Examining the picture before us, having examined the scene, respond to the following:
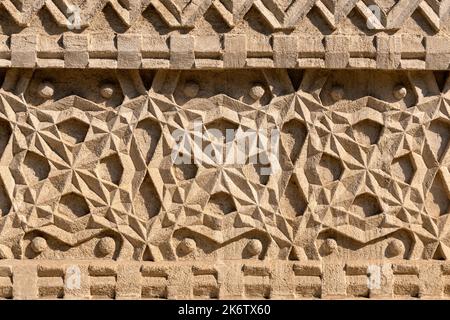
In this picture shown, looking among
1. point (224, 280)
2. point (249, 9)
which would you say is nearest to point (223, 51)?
point (249, 9)

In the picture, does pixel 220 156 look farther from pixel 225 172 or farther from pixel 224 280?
pixel 224 280

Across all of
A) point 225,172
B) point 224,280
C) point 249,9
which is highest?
point 249,9

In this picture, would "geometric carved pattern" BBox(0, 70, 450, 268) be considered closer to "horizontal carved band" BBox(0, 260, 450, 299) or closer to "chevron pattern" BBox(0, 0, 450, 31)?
"horizontal carved band" BBox(0, 260, 450, 299)

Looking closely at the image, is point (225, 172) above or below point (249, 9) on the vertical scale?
below

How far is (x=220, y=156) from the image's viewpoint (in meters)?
4.39

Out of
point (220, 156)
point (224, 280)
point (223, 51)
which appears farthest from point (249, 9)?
point (224, 280)

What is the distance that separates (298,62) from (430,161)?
0.68 metres

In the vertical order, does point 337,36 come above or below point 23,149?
above

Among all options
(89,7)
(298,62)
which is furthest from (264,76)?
(89,7)

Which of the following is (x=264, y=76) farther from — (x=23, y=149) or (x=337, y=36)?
(x=23, y=149)

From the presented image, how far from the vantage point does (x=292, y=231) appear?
14.4 feet

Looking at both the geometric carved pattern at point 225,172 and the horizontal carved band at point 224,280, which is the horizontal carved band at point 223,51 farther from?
the horizontal carved band at point 224,280

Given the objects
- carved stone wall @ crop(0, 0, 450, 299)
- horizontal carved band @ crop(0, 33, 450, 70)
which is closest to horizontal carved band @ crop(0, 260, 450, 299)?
carved stone wall @ crop(0, 0, 450, 299)

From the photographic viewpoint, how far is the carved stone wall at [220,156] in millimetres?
4328
